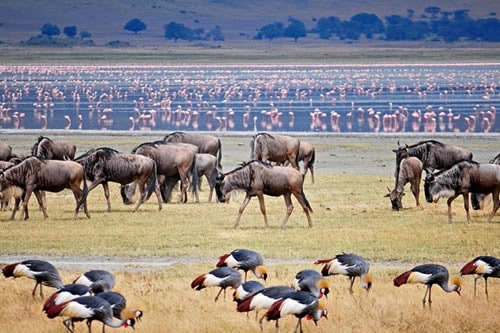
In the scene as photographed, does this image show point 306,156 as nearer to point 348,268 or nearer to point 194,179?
point 194,179

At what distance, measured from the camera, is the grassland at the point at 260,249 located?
13461 mm

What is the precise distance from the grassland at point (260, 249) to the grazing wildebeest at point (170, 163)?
540 millimetres

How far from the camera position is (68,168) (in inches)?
871

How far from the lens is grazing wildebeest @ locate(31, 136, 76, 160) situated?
85.3 ft

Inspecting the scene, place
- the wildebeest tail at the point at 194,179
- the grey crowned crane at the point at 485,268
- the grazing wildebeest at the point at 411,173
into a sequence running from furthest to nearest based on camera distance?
1. the wildebeest tail at the point at 194,179
2. the grazing wildebeest at the point at 411,173
3. the grey crowned crane at the point at 485,268

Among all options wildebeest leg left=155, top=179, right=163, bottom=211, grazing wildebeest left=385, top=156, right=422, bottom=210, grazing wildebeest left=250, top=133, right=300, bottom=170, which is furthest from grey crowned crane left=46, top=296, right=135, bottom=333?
grazing wildebeest left=250, top=133, right=300, bottom=170

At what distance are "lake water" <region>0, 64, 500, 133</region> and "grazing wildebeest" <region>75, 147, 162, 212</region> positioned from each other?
24.9 m

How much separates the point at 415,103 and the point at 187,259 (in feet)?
168

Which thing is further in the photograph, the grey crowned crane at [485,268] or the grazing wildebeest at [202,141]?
the grazing wildebeest at [202,141]

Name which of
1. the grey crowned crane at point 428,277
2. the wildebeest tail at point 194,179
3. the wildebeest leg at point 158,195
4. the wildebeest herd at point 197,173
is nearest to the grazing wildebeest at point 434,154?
the wildebeest herd at point 197,173

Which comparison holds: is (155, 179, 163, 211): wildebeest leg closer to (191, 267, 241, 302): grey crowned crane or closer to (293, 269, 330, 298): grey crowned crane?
(191, 267, 241, 302): grey crowned crane

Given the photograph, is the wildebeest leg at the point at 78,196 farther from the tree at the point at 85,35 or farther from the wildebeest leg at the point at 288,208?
the tree at the point at 85,35

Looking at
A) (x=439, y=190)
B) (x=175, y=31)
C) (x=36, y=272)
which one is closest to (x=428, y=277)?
(x=36, y=272)

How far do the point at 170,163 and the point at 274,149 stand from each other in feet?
13.6
